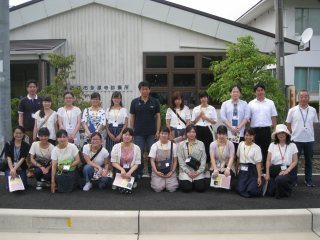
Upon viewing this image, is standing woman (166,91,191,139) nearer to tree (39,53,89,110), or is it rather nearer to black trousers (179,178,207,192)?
black trousers (179,178,207,192)

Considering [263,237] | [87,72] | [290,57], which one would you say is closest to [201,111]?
[263,237]

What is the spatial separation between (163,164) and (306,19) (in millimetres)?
15568

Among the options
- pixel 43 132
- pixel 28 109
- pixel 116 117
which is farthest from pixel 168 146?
pixel 28 109

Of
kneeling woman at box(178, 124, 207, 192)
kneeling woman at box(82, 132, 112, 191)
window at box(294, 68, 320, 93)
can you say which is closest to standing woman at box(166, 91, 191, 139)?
kneeling woman at box(178, 124, 207, 192)

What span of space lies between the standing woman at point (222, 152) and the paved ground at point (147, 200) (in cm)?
42

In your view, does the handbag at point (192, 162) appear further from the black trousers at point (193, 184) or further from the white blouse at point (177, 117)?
the white blouse at point (177, 117)

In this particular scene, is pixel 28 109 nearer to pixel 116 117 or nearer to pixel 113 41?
pixel 116 117

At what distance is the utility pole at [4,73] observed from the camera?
756cm

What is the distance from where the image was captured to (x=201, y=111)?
7293 mm

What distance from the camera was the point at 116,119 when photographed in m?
7.34

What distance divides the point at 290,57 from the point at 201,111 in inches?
554

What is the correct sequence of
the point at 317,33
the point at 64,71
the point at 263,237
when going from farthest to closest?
the point at 317,33 → the point at 64,71 → the point at 263,237

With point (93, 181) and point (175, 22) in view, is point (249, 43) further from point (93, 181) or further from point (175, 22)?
point (93, 181)

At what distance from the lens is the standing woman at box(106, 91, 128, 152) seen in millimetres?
7344
